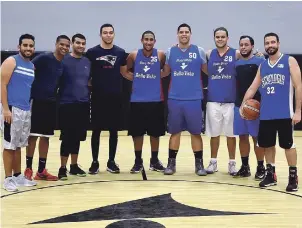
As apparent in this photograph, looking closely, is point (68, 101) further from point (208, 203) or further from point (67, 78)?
point (208, 203)

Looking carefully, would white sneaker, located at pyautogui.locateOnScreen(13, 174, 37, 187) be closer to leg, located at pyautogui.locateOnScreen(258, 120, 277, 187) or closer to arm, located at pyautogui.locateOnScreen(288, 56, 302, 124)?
leg, located at pyautogui.locateOnScreen(258, 120, 277, 187)

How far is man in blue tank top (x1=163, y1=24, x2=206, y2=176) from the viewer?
5.32 meters

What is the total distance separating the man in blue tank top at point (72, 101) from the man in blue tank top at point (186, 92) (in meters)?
0.97

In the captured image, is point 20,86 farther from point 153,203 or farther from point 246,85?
point 246,85

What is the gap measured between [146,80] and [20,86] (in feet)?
4.90

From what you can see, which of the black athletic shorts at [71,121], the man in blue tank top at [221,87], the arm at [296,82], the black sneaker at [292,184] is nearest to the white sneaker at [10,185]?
the black athletic shorts at [71,121]

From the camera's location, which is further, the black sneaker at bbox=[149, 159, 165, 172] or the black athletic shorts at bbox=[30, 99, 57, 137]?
the black sneaker at bbox=[149, 159, 165, 172]

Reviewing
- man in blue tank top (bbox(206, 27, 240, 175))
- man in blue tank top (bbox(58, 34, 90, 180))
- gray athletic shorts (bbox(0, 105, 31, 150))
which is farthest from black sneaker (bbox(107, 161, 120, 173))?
gray athletic shorts (bbox(0, 105, 31, 150))

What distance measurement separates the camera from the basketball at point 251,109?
4.90m

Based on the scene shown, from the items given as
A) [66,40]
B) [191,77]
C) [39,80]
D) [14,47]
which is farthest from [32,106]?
[14,47]

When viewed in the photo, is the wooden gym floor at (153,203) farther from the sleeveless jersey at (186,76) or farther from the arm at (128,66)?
the arm at (128,66)

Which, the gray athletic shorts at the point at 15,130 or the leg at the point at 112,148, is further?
the leg at the point at 112,148

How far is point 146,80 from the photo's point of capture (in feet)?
17.9

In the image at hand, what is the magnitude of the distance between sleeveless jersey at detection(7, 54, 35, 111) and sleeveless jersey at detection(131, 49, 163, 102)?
1.31 m
